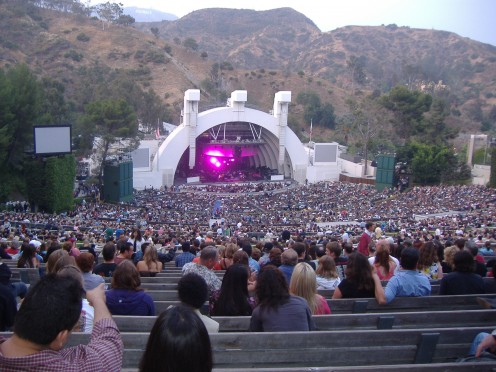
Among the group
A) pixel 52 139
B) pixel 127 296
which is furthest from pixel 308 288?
pixel 52 139

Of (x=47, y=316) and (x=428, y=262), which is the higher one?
(x=47, y=316)

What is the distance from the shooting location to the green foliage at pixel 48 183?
2645 cm

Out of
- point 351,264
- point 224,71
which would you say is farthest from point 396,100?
point 351,264

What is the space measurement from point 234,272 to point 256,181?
3595cm

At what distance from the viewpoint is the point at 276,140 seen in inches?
1594

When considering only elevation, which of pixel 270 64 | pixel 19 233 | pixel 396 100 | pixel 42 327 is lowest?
pixel 19 233

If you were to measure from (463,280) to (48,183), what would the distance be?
2417cm

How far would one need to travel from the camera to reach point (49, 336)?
1920 millimetres

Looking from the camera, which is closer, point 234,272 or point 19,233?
point 234,272

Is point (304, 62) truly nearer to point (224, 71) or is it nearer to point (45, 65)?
point (224, 71)

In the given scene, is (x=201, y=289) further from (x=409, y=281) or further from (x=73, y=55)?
(x=73, y=55)

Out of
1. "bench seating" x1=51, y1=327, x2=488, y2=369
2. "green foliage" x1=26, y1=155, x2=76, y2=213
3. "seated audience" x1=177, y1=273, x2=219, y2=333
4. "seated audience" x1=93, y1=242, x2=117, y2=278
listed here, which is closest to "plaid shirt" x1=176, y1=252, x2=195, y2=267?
"seated audience" x1=93, y1=242, x2=117, y2=278

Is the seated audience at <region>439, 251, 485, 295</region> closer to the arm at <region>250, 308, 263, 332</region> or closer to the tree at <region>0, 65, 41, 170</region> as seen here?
the arm at <region>250, 308, 263, 332</region>

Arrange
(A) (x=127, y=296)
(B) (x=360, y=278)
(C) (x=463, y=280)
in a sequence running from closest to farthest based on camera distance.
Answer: (A) (x=127, y=296)
(B) (x=360, y=278)
(C) (x=463, y=280)
